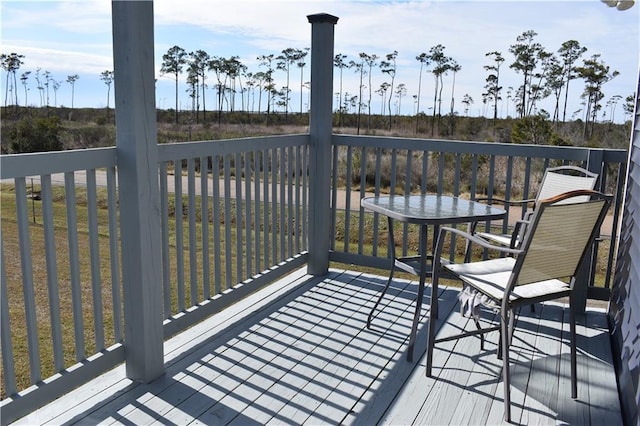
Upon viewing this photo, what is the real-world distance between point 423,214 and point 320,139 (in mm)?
1494

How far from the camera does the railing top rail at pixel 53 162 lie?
67.1 inches

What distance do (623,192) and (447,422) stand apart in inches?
83.3

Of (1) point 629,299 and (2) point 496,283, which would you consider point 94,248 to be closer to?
(2) point 496,283

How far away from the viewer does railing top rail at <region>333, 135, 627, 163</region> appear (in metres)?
3.26

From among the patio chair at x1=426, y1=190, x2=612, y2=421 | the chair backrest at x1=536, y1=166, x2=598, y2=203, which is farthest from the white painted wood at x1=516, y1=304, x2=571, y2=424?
the chair backrest at x1=536, y1=166, x2=598, y2=203

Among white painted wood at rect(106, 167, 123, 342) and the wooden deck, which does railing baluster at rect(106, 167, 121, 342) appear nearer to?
white painted wood at rect(106, 167, 123, 342)

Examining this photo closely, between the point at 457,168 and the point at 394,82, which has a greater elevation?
the point at 394,82

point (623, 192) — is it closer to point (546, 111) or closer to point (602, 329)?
point (602, 329)

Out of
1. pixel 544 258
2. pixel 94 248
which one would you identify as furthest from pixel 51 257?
pixel 544 258

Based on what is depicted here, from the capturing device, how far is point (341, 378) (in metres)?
2.46

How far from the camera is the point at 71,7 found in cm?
402

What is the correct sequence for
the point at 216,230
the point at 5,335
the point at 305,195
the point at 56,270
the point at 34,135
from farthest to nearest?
1. the point at 34,135
2. the point at 305,195
3. the point at 216,230
4. the point at 56,270
5. the point at 5,335

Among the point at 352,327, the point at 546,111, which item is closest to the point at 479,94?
the point at 546,111

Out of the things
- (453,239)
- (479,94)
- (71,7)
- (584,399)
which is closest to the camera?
(584,399)
